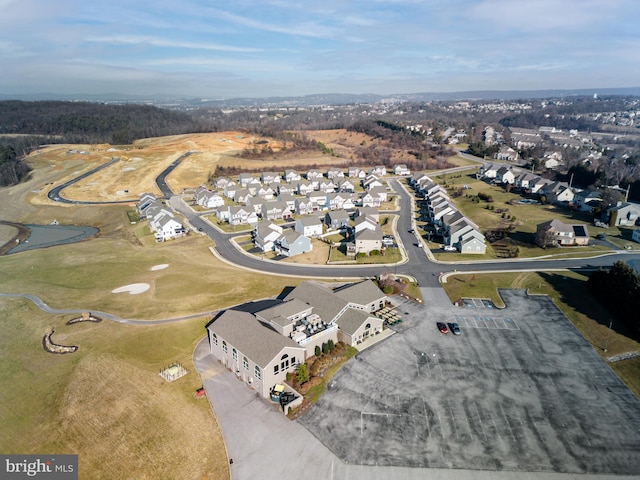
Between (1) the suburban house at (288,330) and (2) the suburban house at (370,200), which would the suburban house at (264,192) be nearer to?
(2) the suburban house at (370,200)

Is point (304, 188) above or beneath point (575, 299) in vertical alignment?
above

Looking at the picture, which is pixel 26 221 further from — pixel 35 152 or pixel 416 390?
pixel 416 390

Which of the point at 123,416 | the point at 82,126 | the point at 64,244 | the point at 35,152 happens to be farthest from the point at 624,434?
the point at 82,126

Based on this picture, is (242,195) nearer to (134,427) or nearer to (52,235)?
(52,235)

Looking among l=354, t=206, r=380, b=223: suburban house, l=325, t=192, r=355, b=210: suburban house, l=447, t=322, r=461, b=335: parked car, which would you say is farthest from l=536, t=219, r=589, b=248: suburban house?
l=325, t=192, r=355, b=210: suburban house

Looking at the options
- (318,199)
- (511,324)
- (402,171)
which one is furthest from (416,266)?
(402,171)

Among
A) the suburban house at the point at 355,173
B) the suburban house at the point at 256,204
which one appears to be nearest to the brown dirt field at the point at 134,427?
the suburban house at the point at 256,204
